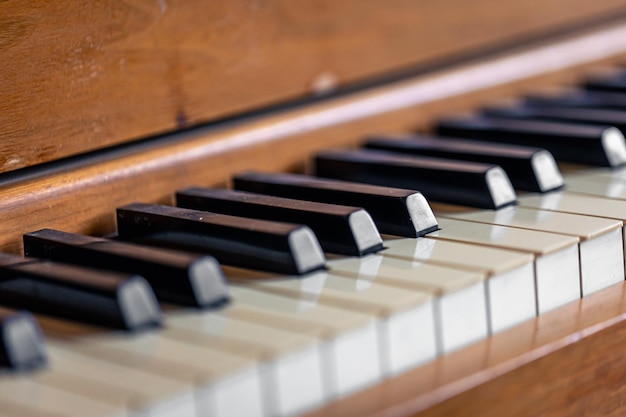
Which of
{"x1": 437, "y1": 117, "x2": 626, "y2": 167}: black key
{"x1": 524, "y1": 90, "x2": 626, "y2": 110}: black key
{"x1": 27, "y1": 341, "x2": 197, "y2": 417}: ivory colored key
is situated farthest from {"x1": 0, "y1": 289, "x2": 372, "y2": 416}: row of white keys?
{"x1": 524, "y1": 90, "x2": 626, "y2": 110}: black key

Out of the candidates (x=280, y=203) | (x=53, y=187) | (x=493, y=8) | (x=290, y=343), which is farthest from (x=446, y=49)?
(x=290, y=343)

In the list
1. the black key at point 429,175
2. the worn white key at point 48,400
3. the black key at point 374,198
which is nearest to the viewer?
the worn white key at point 48,400

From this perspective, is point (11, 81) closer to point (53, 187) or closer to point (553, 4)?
point (53, 187)

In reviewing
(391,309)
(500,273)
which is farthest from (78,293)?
(500,273)

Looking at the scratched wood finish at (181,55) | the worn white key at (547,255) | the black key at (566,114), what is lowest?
the worn white key at (547,255)

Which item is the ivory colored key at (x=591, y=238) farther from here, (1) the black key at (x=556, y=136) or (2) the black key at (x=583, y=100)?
(2) the black key at (x=583, y=100)

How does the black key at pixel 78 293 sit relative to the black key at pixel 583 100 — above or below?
below

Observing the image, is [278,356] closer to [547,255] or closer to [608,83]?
[547,255]

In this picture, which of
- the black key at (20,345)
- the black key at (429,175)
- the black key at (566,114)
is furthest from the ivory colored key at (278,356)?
the black key at (566,114)

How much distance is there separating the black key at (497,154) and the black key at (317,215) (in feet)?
1.02

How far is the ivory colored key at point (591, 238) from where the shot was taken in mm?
1089

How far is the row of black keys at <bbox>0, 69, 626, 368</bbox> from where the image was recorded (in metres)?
0.94

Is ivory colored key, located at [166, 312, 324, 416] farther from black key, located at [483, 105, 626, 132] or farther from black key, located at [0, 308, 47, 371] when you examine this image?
black key, located at [483, 105, 626, 132]

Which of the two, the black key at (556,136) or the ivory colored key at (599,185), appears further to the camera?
the black key at (556,136)
